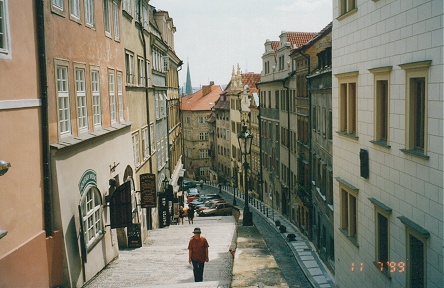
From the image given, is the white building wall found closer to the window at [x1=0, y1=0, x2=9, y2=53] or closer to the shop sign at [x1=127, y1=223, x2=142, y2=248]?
the shop sign at [x1=127, y1=223, x2=142, y2=248]

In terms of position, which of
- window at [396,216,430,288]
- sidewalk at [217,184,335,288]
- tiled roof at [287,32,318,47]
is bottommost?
sidewalk at [217,184,335,288]

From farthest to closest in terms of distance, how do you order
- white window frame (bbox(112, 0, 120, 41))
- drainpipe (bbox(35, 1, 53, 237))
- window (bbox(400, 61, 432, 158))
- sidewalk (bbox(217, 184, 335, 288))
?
sidewalk (bbox(217, 184, 335, 288)) < white window frame (bbox(112, 0, 120, 41)) < drainpipe (bbox(35, 1, 53, 237)) < window (bbox(400, 61, 432, 158))

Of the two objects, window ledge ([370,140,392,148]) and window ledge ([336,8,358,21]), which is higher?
window ledge ([336,8,358,21])

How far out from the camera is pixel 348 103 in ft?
50.7

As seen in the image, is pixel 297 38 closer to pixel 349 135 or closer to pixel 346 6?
pixel 346 6

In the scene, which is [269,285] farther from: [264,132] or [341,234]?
[264,132]

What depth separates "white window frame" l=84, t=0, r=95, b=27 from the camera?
1512 cm

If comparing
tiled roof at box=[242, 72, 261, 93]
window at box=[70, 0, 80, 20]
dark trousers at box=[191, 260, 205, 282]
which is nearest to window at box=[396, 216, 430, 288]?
dark trousers at box=[191, 260, 205, 282]

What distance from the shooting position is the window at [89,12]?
15173 mm

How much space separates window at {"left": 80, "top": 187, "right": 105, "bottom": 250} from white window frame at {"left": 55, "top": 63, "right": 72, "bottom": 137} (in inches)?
76.9

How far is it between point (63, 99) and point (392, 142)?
27.5 feet

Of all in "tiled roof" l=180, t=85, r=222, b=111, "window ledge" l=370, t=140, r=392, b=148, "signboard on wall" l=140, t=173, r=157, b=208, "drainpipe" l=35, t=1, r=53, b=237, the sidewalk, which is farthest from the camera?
"tiled roof" l=180, t=85, r=222, b=111

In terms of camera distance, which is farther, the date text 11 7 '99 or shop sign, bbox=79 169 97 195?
shop sign, bbox=79 169 97 195

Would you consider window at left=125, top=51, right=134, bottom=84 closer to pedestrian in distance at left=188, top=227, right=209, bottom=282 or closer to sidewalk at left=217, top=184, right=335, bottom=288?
pedestrian in distance at left=188, top=227, right=209, bottom=282
